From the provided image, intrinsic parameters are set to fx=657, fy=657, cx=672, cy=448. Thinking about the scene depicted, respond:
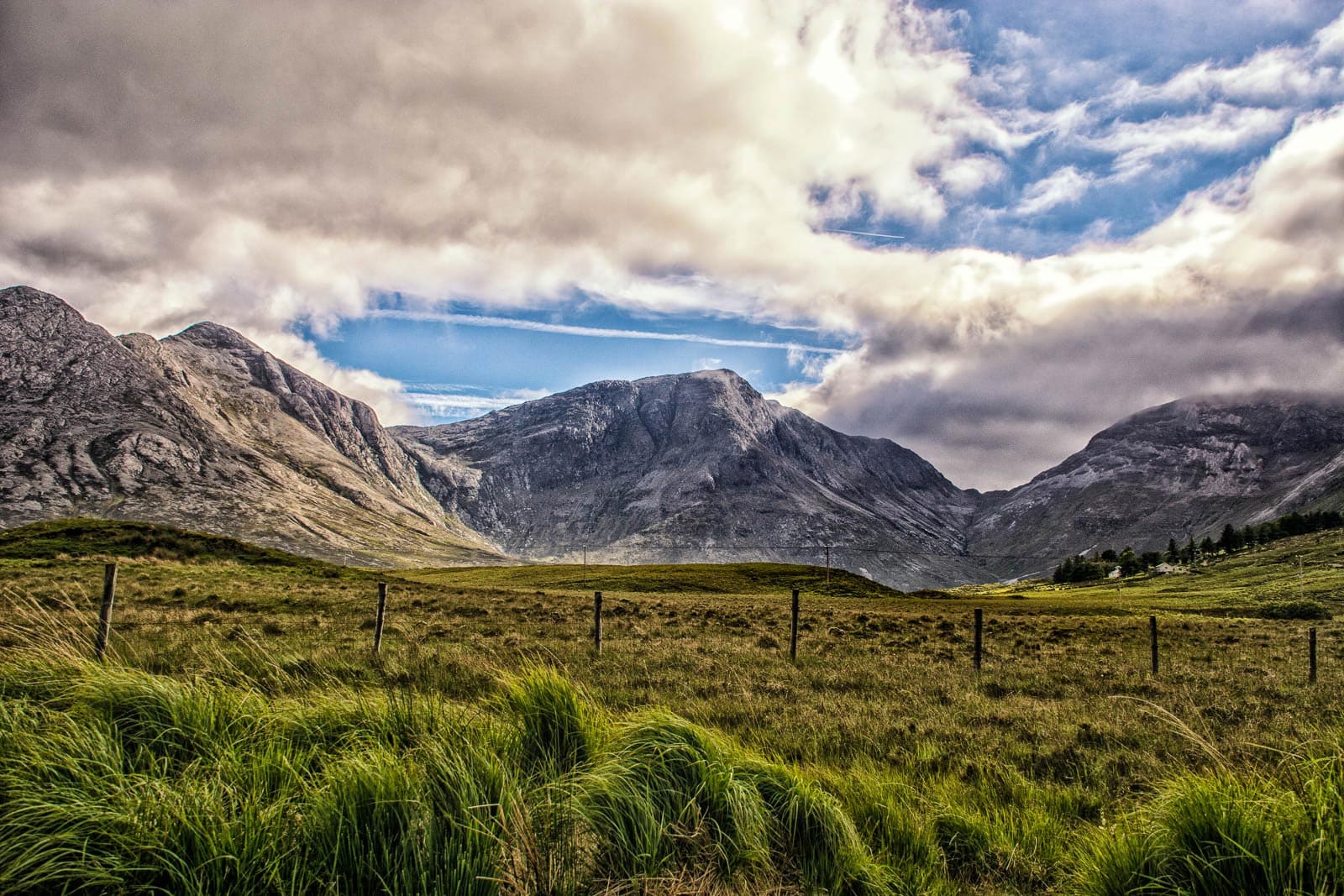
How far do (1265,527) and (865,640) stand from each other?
216 metres

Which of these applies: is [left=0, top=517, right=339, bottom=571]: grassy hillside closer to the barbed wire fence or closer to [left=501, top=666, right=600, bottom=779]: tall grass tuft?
the barbed wire fence

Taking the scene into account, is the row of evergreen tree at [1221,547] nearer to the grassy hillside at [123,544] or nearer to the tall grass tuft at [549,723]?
the grassy hillside at [123,544]

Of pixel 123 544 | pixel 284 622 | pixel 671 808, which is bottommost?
pixel 284 622

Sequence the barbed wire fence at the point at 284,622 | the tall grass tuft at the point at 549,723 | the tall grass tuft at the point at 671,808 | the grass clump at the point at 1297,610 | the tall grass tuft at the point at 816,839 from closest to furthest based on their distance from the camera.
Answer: the tall grass tuft at the point at 671,808, the tall grass tuft at the point at 816,839, the tall grass tuft at the point at 549,723, the barbed wire fence at the point at 284,622, the grass clump at the point at 1297,610

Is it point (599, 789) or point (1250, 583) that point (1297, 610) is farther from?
point (599, 789)

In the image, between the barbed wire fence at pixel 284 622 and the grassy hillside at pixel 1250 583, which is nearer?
the barbed wire fence at pixel 284 622

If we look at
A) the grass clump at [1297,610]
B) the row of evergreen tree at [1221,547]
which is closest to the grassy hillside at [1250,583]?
the grass clump at [1297,610]

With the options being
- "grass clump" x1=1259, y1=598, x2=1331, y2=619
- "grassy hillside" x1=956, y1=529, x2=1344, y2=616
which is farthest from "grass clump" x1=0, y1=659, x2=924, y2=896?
"grassy hillside" x1=956, y1=529, x2=1344, y2=616

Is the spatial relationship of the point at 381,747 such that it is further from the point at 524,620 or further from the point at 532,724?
the point at 524,620

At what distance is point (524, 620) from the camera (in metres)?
29.8

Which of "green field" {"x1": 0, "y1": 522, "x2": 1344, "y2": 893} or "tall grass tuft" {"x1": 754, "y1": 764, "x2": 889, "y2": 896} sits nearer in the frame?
"green field" {"x1": 0, "y1": 522, "x2": 1344, "y2": 893}

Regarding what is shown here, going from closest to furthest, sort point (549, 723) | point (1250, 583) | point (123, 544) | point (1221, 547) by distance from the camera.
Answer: point (549, 723), point (123, 544), point (1250, 583), point (1221, 547)

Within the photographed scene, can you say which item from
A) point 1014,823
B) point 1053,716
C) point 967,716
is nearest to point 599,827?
point 1014,823

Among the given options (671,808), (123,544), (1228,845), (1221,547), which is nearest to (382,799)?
(671,808)
